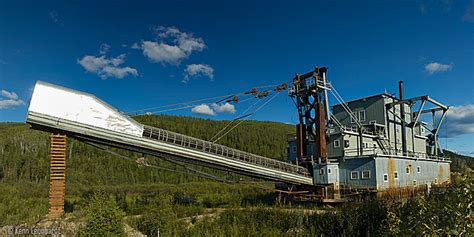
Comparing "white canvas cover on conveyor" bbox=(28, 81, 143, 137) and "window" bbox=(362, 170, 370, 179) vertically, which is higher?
"white canvas cover on conveyor" bbox=(28, 81, 143, 137)

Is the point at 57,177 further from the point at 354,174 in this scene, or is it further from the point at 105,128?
the point at 354,174

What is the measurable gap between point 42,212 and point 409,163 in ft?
75.6

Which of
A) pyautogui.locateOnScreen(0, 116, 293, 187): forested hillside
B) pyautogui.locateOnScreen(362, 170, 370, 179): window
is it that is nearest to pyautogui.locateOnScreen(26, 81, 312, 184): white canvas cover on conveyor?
pyautogui.locateOnScreen(362, 170, 370, 179): window

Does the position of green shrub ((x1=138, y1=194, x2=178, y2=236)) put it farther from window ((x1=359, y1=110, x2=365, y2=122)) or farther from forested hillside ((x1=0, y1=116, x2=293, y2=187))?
forested hillside ((x1=0, y1=116, x2=293, y2=187))

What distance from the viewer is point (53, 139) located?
1220 centimetres

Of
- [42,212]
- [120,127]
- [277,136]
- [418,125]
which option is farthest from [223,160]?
[277,136]

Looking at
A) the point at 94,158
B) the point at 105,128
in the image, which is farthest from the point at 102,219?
the point at 94,158

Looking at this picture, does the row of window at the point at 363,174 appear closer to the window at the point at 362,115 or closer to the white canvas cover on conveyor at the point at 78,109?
the window at the point at 362,115

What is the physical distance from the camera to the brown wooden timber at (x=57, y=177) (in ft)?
38.9

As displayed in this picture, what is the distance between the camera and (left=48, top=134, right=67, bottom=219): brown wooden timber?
1187 centimetres

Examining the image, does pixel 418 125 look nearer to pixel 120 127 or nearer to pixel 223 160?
pixel 223 160

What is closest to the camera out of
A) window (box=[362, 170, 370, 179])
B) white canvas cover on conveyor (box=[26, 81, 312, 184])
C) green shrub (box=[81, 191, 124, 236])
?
green shrub (box=[81, 191, 124, 236])

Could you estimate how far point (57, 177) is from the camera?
1208cm

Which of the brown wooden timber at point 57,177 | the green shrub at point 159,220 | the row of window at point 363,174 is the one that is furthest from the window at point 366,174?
the brown wooden timber at point 57,177
